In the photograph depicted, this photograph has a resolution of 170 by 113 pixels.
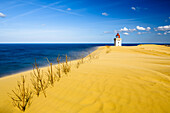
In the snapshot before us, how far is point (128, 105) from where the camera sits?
2.85 meters

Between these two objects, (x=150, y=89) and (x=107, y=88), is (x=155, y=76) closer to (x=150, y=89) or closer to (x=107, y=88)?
(x=150, y=89)

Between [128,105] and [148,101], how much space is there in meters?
0.69

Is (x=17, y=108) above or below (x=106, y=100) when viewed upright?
below

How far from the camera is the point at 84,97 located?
11.1 ft

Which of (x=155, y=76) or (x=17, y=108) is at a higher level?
(x=155, y=76)

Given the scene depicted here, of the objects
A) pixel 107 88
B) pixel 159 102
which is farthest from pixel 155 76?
pixel 107 88

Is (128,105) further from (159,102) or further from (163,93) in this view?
(163,93)

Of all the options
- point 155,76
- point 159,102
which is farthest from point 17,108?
point 155,76

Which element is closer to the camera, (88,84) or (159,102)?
(159,102)

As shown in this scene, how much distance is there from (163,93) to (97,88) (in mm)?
2350

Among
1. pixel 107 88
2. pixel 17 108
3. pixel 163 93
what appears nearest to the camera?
pixel 17 108

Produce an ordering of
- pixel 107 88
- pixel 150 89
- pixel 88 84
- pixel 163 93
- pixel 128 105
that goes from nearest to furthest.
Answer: pixel 128 105, pixel 163 93, pixel 150 89, pixel 107 88, pixel 88 84

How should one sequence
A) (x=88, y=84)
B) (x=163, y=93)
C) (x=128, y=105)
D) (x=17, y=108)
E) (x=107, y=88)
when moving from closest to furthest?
(x=128, y=105) < (x=17, y=108) < (x=163, y=93) < (x=107, y=88) < (x=88, y=84)

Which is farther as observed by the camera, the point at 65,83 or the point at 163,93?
the point at 65,83
